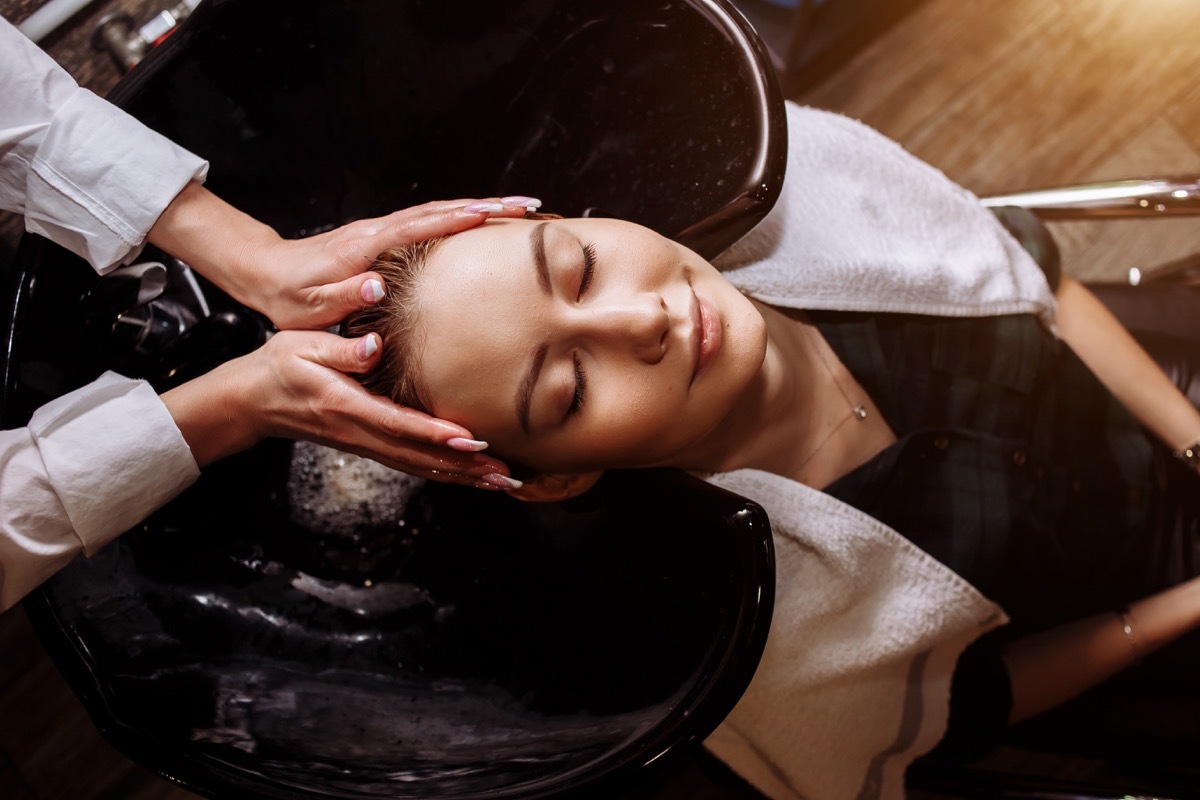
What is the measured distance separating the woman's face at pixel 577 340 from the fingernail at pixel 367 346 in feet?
0.14

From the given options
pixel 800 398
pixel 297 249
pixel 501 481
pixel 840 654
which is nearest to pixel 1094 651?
pixel 840 654

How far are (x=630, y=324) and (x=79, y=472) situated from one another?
0.47 meters

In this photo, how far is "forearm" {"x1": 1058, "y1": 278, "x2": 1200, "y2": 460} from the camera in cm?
114

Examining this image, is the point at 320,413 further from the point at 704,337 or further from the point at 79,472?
the point at 704,337

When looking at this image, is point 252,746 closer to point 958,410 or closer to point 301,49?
point 301,49

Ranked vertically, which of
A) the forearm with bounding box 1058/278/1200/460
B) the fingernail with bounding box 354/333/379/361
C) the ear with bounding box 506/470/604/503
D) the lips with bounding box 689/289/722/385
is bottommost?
the forearm with bounding box 1058/278/1200/460

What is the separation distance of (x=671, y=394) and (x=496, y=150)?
1.35ft

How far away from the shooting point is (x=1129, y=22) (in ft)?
5.55

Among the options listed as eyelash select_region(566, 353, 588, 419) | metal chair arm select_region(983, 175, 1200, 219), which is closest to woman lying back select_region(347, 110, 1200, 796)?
eyelash select_region(566, 353, 588, 419)

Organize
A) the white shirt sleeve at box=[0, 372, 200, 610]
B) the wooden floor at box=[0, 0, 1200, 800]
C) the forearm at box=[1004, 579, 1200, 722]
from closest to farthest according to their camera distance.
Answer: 1. the white shirt sleeve at box=[0, 372, 200, 610]
2. the forearm at box=[1004, 579, 1200, 722]
3. the wooden floor at box=[0, 0, 1200, 800]

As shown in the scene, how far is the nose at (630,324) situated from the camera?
750mm

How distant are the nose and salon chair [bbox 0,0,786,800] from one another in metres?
0.17

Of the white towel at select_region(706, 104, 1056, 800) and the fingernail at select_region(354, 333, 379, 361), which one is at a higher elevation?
the fingernail at select_region(354, 333, 379, 361)

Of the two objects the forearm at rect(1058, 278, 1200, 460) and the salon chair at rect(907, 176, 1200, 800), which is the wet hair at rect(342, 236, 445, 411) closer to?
the salon chair at rect(907, 176, 1200, 800)
